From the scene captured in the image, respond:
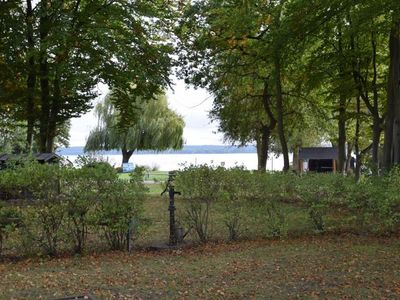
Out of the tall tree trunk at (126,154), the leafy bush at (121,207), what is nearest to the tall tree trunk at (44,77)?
the leafy bush at (121,207)

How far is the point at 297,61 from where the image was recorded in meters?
17.7

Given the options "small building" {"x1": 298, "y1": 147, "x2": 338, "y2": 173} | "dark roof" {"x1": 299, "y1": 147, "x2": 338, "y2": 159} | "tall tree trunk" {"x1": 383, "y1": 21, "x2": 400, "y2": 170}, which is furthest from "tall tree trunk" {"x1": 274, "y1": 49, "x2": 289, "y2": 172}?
"dark roof" {"x1": 299, "y1": 147, "x2": 338, "y2": 159}

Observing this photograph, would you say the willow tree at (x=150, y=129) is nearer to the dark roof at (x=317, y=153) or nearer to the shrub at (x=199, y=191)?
the dark roof at (x=317, y=153)

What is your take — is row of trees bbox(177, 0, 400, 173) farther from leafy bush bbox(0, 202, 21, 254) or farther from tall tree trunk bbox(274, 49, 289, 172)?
leafy bush bbox(0, 202, 21, 254)

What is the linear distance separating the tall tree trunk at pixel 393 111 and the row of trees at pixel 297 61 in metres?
0.03

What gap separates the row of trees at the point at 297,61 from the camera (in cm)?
1166

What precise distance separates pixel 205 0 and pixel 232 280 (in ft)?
44.5

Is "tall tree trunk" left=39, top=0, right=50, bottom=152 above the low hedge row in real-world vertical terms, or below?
above

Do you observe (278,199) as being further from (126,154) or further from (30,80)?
(126,154)

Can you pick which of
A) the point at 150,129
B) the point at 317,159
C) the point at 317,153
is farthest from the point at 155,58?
the point at 150,129

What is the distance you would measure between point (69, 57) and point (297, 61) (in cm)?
807

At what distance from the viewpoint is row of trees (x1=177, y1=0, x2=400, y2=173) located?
11.7 metres

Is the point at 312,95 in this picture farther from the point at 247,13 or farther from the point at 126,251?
the point at 126,251

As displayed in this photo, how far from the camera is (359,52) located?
1739 cm
